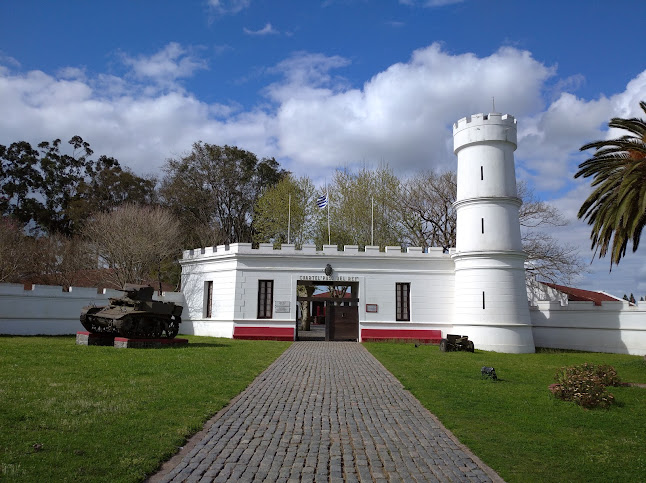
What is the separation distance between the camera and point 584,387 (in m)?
10.6

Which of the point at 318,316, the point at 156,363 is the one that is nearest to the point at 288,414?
the point at 156,363

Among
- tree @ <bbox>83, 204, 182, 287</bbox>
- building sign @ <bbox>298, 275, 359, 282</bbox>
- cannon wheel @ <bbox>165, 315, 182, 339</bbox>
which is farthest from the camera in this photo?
tree @ <bbox>83, 204, 182, 287</bbox>

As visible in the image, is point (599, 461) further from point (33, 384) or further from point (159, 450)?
point (33, 384)

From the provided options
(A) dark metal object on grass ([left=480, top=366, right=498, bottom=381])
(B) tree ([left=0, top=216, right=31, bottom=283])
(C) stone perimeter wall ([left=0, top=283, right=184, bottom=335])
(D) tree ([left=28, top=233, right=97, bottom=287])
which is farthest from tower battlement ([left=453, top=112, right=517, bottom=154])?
(B) tree ([left=0, top=216, right=31, bottom=283])

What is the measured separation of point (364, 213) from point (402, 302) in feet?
43.0

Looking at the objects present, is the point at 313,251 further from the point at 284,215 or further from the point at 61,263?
the point at 61,263

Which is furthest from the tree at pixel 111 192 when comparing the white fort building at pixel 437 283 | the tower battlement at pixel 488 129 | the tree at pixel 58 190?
the tower battlement at pixel 488 129

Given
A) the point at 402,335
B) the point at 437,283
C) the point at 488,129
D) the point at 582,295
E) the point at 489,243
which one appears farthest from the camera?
the point at 582,295

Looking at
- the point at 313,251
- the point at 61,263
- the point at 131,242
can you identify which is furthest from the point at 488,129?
the point at 61,263

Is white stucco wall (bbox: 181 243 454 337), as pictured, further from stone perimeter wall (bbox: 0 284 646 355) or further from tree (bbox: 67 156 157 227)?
tree (bbox: 67 156 157 227)

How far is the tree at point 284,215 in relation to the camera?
3947 cm

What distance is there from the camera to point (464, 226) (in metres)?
25.2

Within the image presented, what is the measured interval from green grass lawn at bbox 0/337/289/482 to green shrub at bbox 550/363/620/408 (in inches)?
271

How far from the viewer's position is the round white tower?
23641 millimetres
